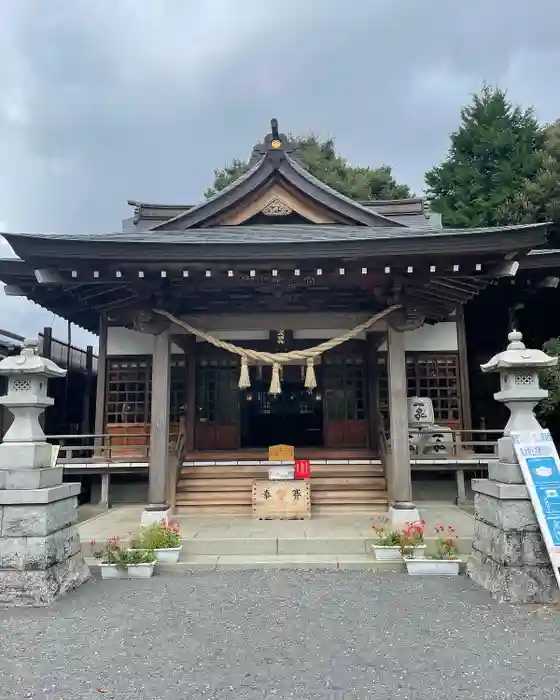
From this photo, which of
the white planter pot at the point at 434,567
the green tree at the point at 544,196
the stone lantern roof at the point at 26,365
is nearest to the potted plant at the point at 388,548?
the white planter pot at the point at 434,567

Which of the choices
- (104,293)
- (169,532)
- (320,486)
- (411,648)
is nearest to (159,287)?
(104,293)

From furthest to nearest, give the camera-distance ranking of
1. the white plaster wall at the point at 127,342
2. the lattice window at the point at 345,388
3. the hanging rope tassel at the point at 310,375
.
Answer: the white plaster wall at the point at 127,342, the lattice window at the point at 345,388, the hanging rope tassel at the point at 310,375

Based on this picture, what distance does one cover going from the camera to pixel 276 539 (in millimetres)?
6191

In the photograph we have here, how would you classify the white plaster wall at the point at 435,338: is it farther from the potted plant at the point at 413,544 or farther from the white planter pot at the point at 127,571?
the white planter pot at the point at 127,571

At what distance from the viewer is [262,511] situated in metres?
7.60

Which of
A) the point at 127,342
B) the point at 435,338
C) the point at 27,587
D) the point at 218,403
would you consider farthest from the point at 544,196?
the point at 27,587

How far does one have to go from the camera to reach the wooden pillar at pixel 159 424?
7234 millimetres

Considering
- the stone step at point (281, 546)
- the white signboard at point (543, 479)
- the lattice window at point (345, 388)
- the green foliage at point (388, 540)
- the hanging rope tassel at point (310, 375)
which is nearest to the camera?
the white signboard at point (543, 479)

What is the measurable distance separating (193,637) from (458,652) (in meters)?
1.97

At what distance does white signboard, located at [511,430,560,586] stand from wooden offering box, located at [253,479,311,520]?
3.63 meters

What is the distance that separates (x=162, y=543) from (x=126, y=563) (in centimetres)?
47

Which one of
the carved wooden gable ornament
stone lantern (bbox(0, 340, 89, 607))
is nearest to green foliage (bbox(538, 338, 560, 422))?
the carved wooden gable ornament

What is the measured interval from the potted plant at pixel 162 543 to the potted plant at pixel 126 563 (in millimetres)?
159

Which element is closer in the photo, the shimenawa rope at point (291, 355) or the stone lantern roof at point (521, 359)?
the stone lantern roof at point (521, 359)
